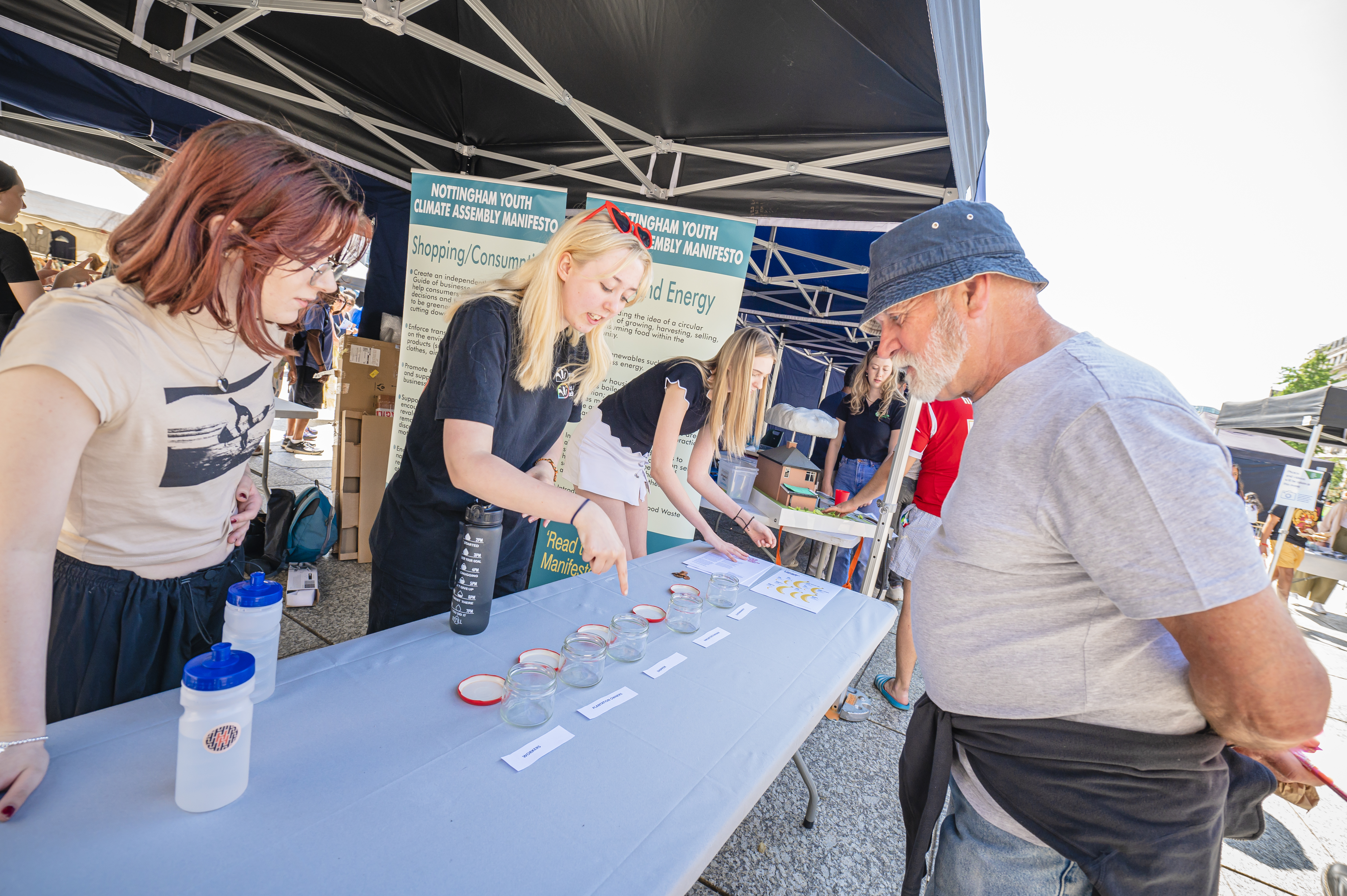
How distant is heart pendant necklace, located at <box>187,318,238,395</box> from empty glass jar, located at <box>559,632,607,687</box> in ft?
2.73

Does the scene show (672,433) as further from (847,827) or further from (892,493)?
(847,827)

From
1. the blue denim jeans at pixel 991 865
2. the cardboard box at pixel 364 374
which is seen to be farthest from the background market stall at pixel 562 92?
the blue denim jeans at pixel 991 865

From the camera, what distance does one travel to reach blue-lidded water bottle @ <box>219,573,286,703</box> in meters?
0.87

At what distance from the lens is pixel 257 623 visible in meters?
0.88

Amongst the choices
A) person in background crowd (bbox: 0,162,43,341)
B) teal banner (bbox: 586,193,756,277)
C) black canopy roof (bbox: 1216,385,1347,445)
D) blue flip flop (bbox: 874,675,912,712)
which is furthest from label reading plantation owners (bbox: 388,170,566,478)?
black canopy roof (bbox: 1216,385,1347,445)

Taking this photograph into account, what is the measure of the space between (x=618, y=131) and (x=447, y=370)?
9.89 ft

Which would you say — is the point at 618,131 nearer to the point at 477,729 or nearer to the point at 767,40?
the point at 767,40

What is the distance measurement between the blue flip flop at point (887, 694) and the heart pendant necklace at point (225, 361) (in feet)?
10.8

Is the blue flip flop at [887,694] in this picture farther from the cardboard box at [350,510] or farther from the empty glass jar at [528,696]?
the cardboard box at [350,510]

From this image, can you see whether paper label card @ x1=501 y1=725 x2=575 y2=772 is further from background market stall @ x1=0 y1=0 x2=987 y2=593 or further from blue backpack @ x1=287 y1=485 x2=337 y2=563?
blue backpack @ x1=287 y1=485 x2=337 y2=563

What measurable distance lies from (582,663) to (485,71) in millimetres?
3679

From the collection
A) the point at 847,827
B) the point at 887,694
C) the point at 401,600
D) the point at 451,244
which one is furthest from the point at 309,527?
the point at 887,694

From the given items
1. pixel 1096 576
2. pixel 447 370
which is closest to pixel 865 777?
pixel 1096 576

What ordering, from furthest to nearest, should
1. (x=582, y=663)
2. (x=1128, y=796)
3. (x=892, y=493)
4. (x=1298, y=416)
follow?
(x=1298, y=416)
(x=892, y=493)
(x=582, y=663)
(x=1128, y=796)
